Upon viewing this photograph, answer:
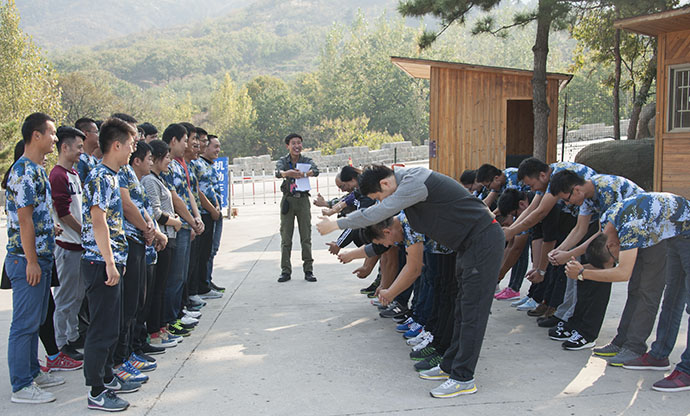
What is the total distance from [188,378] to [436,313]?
208 centimetres

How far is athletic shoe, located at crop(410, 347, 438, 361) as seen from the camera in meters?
4.86

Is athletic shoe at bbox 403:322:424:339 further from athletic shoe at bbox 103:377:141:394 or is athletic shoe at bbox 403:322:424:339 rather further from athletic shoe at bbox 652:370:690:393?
athletic shoe at bbox 103:377:141:394

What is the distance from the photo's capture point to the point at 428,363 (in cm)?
466

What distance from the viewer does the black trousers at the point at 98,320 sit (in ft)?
12.7

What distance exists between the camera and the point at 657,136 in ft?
32.7

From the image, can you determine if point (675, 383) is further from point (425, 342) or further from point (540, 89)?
point (540, 89)

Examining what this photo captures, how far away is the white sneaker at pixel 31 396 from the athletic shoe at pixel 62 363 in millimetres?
587

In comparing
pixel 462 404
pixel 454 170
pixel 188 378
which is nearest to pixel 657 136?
pixel 454 170

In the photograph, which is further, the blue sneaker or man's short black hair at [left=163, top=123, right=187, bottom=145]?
man's short black hair at [left=163, top=123, right=187, bottom=145]

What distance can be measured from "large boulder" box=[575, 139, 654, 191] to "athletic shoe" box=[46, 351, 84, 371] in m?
10.6

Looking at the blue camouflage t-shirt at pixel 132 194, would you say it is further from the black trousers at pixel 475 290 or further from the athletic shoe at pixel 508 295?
the athletic shoe at pixel 508 295

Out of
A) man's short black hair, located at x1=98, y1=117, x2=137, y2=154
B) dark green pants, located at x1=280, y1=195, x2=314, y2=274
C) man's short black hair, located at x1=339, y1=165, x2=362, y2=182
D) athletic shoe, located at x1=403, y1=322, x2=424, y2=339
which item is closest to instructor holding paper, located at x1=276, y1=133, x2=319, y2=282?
dark green pants, located at x1=280, y1=195, x2=314, y2=274

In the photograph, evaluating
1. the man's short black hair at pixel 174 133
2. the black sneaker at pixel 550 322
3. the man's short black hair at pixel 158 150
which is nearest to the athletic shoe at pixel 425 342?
the black sneaker at pixel 550 322

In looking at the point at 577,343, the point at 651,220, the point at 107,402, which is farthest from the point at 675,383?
the point at 107,402
